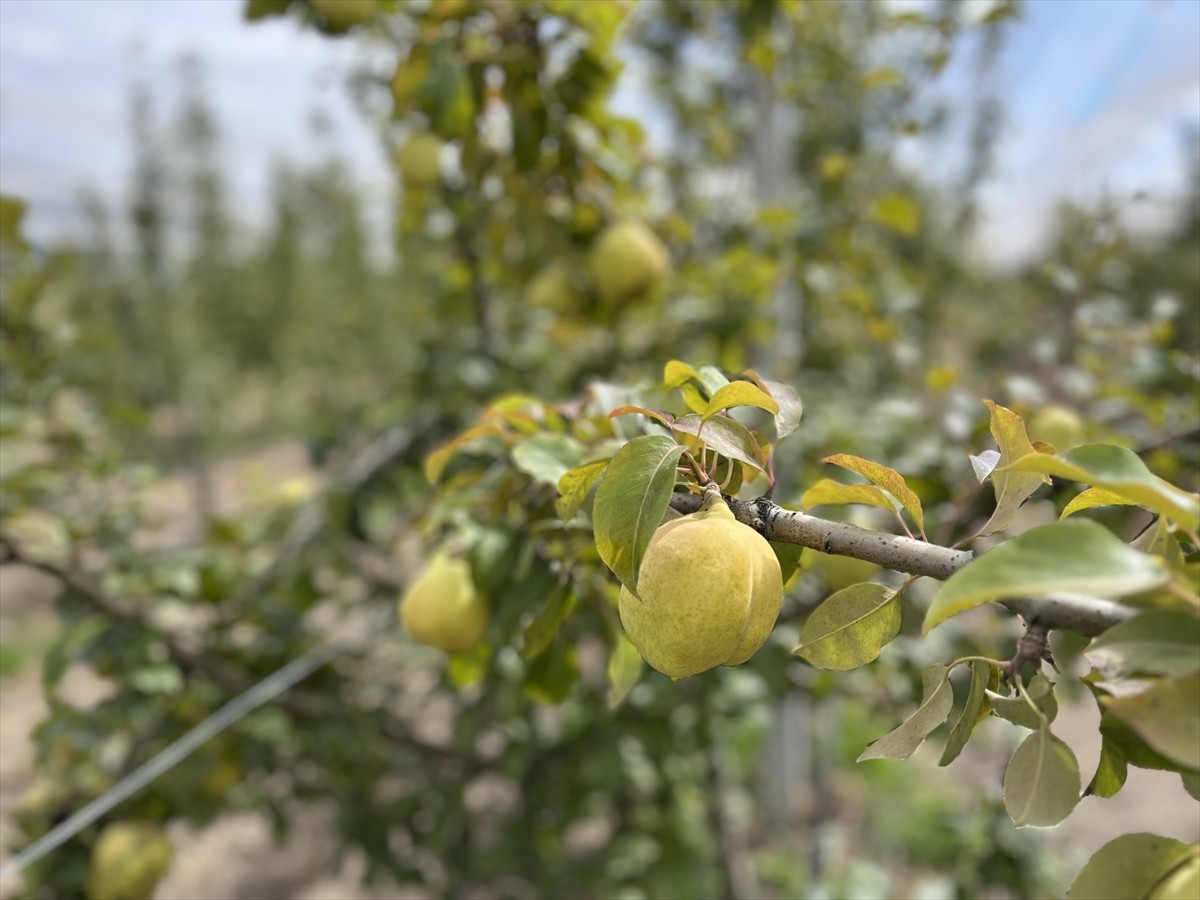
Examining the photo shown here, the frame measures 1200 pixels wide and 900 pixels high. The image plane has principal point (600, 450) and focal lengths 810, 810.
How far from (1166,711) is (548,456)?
35 cm

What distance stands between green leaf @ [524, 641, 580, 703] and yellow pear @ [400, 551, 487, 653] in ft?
0.26

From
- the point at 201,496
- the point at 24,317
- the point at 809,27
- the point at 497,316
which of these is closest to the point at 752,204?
the point at 809,27

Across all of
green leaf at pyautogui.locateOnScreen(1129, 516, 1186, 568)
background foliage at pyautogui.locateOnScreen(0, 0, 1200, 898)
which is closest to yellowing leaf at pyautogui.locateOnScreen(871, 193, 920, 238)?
background foliage at pyautogui.locateOnScreen(0, 0, 1200, 898)

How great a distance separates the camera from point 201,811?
3.74 ft

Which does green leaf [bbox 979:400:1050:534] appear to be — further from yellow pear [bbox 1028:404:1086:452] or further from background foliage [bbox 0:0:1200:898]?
yellow pear [bbox 1028:404:1086:452]

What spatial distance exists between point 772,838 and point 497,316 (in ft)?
5.92

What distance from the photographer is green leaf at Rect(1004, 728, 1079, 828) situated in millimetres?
301

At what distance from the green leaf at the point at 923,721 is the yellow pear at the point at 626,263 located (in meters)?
0.87

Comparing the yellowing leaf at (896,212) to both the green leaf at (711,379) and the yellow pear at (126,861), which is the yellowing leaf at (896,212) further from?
the yellow pear at (126,861)

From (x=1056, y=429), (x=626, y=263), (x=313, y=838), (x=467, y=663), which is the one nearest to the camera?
(x=467, y=663)

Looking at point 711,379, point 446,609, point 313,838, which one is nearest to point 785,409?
point 711,379

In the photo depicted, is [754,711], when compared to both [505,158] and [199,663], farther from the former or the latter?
[505,158]

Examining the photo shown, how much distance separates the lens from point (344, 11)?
35.7 inches

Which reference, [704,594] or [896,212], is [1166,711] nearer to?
[704,594]
